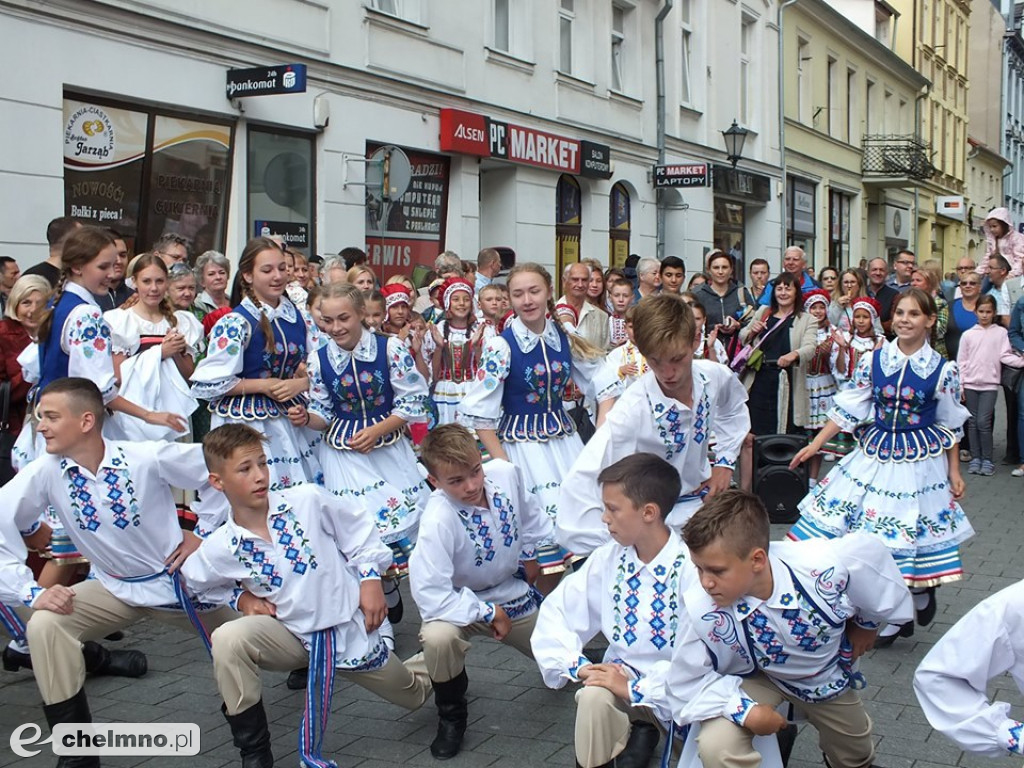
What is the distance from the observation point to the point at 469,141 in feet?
53.9

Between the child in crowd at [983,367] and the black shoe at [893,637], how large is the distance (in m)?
6.49

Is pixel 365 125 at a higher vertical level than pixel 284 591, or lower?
higher

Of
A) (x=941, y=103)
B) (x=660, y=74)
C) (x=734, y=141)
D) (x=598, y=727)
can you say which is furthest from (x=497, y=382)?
(x=941, y=103)

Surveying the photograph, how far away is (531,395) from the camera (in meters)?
6.06

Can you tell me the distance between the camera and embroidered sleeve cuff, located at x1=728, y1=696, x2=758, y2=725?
349 centimetres

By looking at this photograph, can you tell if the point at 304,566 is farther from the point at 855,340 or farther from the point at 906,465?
the point at 855,340

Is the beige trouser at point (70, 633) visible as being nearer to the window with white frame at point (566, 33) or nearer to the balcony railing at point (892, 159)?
the window with white frame at point (566, 33)

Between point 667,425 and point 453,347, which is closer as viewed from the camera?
point 667,425

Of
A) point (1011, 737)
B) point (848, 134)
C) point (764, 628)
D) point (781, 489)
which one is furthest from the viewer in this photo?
point (848, 134)

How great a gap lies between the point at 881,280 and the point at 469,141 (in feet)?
19.9

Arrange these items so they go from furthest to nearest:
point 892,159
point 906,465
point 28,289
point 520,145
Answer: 1. point 892,159
2. point 520,145
3. point 28,289
4. point 906,465

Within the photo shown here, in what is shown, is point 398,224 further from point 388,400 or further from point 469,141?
point 388,400

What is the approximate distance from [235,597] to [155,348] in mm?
2915

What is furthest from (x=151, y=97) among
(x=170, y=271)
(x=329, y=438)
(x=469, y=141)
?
(x=329, y=438)
